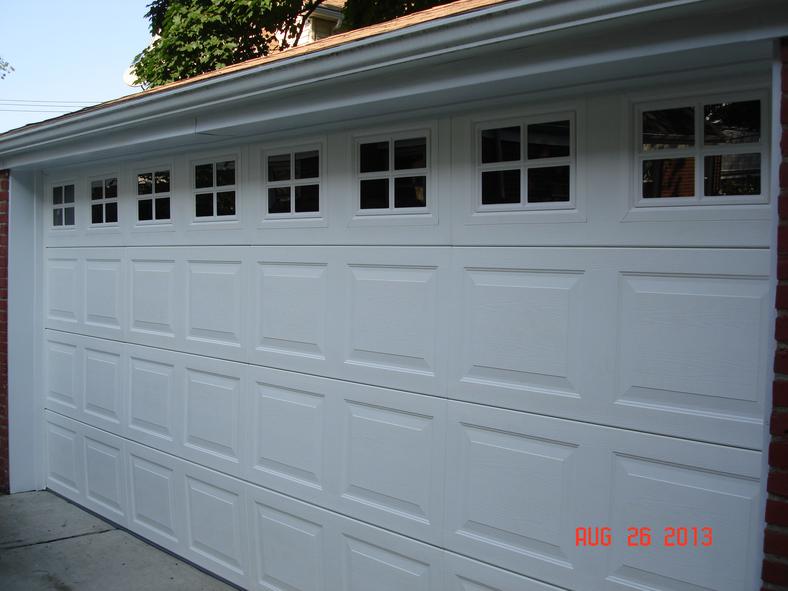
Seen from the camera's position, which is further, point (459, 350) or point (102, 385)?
point (102, 385)

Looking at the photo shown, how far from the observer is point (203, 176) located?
4832mm

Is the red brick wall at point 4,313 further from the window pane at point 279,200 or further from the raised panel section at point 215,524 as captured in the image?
the window pane at point 279,200

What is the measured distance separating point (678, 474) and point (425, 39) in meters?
1.79

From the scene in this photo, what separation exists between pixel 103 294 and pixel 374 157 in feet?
9.22

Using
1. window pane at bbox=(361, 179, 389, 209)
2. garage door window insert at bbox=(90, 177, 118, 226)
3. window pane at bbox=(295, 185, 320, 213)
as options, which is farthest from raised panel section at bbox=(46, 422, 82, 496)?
window pane at bbox=(361, 179, 389, 209)

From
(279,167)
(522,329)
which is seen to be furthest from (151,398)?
(522,329)

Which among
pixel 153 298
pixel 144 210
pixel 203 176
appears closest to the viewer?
pixel 203 176

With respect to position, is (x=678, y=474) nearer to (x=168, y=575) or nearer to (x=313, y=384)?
(x=313, y=384)

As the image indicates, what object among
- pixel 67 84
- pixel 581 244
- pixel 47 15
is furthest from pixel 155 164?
pixel 67 84

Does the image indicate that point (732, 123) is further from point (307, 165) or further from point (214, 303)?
point (214, 303)

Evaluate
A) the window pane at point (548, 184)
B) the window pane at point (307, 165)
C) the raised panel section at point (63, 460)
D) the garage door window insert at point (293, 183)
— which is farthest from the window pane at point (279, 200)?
the raised panel section at point (63, 460)

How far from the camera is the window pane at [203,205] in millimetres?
4789

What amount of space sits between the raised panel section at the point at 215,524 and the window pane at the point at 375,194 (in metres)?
1.93

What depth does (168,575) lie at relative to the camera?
478cm
